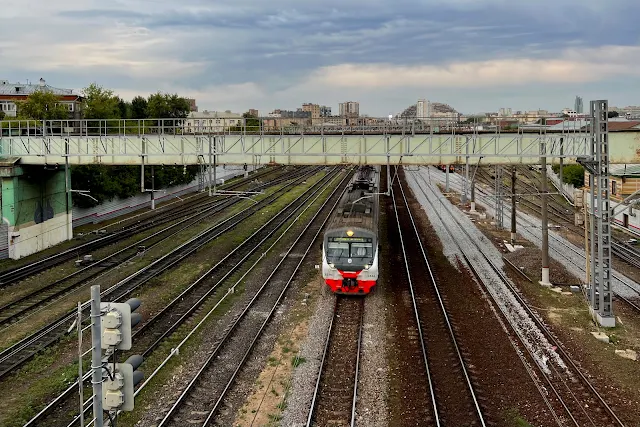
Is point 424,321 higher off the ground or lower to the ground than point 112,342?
lower

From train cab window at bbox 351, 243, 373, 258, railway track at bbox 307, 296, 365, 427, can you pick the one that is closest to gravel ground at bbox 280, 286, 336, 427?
railway track at bbox 307, 296, 365, 427

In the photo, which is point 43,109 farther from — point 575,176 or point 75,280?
point 575,176

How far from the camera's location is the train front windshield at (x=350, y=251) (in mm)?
20297

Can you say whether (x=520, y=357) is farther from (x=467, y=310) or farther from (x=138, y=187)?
(x=138, y=187)

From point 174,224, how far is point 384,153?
62.6 feet

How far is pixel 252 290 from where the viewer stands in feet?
71.4

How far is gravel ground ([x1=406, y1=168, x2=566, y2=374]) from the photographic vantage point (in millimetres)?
15811

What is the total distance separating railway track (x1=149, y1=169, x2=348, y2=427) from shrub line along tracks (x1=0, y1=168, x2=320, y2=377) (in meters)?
3.10

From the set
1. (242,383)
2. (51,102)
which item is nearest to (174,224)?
(51,102)

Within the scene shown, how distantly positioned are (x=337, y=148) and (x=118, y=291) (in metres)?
10.5

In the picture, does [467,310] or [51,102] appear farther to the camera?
[51,102]

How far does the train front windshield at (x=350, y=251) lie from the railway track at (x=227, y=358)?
8.13 feet

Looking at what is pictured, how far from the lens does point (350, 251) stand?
2039 cm

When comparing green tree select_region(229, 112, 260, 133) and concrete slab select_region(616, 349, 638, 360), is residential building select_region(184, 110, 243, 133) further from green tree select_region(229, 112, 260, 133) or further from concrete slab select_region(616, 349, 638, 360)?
concrete slab select_region(616, 349, 638, 360)
